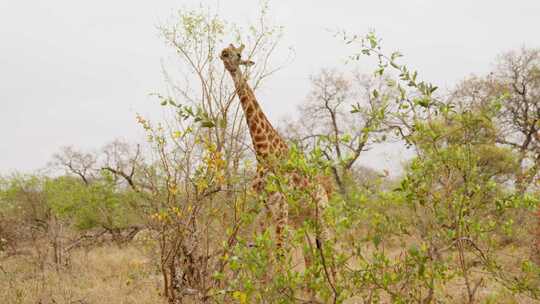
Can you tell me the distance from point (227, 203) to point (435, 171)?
6.93 ft

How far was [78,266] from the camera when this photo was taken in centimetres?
793

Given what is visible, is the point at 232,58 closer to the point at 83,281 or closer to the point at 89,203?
the point at 83,281

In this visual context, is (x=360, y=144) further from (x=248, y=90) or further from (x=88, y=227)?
(x=88, y=227)

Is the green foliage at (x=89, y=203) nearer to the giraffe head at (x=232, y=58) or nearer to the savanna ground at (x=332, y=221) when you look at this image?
the savanna ground at (x=332, y=221)

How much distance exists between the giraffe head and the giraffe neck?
2.9 inches

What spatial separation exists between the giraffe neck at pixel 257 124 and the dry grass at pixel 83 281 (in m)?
2.08

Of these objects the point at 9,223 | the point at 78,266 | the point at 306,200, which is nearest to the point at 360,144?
the point at 306,200

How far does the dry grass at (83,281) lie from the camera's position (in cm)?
551

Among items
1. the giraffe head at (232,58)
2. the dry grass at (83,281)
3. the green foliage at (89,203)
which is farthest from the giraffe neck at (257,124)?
the green foliage at (89,203)

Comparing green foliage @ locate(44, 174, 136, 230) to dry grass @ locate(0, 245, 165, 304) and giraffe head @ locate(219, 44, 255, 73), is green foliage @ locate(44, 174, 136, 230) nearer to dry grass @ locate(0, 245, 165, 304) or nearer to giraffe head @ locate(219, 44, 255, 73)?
dry grass @ locate(0, 245, 165, 304)

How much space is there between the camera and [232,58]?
653cm

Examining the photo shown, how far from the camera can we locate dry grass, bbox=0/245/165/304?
551 cm

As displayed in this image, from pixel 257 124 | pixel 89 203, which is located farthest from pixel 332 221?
pixel 89 203

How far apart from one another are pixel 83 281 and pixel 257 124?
3.26 metres
